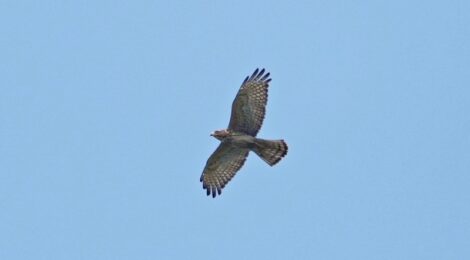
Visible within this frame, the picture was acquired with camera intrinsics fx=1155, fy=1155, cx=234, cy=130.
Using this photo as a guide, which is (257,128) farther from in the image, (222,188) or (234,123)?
(222,188)

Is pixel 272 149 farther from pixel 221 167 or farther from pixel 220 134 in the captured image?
pixel 221 167

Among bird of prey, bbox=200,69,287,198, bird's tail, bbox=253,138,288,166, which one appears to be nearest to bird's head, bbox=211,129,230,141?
bird of prey, bbox=200,69,287,198

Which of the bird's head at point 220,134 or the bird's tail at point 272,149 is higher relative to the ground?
the bird's head at point 220,134

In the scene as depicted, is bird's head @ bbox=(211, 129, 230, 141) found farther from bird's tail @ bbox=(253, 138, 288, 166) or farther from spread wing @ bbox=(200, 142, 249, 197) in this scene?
bird's tail @ bbox=(253, 138, 288, 166)

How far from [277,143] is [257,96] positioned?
110 centimetres

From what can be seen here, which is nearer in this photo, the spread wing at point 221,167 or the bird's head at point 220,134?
the bird's head at point 220,134

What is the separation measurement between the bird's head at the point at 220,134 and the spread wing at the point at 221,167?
0.39m

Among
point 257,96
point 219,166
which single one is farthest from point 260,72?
point 219,166

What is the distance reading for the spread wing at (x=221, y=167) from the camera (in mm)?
25531

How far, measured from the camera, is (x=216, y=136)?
25.0 metres

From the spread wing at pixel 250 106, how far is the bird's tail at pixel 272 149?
302 millimetres

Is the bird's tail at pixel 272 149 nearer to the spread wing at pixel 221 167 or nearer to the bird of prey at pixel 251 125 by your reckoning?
the bird of prey at pixel 251 125

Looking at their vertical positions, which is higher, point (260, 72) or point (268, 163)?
point (260, 72)

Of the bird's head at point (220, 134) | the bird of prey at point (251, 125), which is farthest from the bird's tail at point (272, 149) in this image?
the bird's head at point (220, 134)
